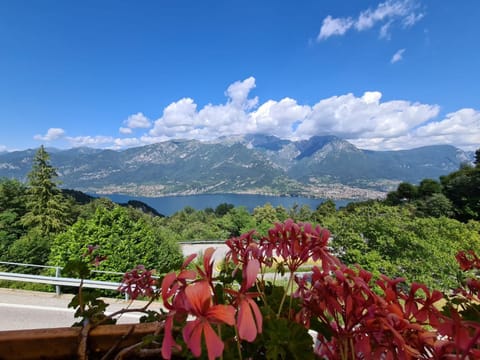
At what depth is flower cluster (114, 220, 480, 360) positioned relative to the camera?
25 centimetres

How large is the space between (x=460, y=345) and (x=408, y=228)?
9.69 metres

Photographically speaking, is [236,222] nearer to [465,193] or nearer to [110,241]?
[110,241]

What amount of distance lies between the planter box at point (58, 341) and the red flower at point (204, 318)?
390 mm

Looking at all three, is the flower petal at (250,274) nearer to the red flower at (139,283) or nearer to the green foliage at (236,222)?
the red flower at (139,283)

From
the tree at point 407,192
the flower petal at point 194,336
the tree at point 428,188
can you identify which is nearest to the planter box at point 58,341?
the flower petal at point 194,336

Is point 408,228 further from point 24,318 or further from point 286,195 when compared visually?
point 286,195

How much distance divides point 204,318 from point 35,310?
5.97 metres

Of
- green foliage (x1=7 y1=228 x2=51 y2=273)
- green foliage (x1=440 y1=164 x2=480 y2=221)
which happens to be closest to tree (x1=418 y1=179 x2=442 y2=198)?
green foliage (x1=440 y1=164 x2=480 y2=221)

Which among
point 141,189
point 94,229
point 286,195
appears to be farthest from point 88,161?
point 94,229

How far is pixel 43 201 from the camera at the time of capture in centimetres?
2145

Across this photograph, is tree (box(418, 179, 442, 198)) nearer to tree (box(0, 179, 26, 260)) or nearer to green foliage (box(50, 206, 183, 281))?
green foliage (box(50, 206, 183, 281))

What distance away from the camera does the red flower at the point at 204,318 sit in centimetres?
22

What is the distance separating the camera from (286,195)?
131 m

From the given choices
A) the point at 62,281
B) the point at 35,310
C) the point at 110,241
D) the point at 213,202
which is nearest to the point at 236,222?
the point at 110,241
